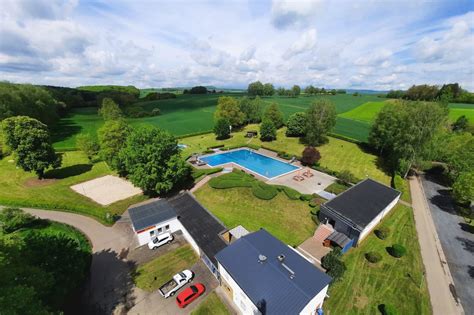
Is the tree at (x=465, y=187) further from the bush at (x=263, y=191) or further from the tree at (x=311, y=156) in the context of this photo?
the bush at (x=263, y=191)

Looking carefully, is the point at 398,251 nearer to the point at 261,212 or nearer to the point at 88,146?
the point at 261,212

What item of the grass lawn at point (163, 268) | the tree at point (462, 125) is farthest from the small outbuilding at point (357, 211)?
the tree at point (462, 125)

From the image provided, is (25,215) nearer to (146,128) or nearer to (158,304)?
(146,128)

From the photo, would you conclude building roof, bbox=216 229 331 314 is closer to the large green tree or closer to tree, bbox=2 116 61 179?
the large green tree

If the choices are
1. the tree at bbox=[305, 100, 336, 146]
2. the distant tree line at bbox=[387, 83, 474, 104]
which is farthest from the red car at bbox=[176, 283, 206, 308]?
the distant tree line at bbox=[387, 83, 474, 104]

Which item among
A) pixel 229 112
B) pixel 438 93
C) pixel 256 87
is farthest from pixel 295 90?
pixel 229 112

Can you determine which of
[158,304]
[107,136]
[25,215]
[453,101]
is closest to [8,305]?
[158,304]
